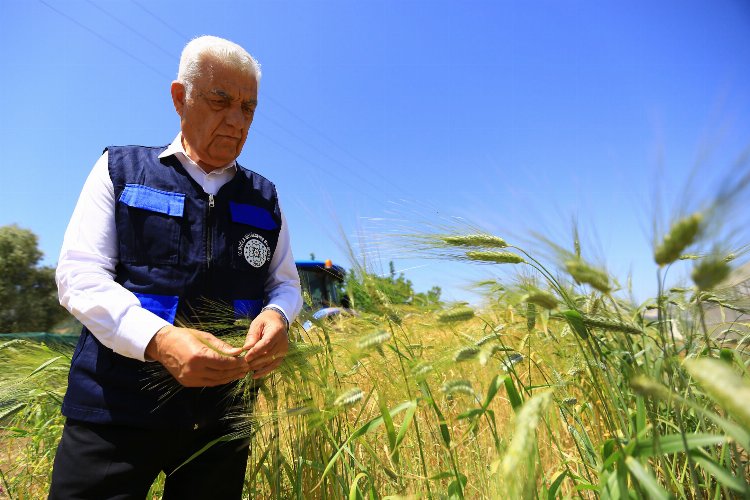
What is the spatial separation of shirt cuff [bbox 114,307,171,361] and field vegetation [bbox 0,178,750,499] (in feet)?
1.08

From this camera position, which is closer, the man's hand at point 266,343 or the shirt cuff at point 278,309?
the man's hand at point 266,343

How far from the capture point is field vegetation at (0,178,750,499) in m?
0.66

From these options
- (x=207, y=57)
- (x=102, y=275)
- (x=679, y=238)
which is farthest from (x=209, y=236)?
(x=679, y=238)

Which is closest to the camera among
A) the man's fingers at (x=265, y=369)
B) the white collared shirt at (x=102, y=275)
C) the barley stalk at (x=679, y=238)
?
the barley stalk at (x=679, y=238)

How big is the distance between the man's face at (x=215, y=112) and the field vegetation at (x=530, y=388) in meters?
0.62

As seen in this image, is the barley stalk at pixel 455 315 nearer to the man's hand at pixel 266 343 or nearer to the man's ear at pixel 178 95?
the man's hand at pixel 266 343

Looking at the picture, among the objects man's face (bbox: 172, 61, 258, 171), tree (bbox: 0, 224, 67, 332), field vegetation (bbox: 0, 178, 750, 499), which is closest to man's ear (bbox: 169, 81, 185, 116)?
man's face (bbox: 172, 61, 258, 171)

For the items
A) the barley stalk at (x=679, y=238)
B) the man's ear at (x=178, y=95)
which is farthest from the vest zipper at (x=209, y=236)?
the barley stalk at (x=679, y=238)

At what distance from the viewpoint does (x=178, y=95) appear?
1476 mm

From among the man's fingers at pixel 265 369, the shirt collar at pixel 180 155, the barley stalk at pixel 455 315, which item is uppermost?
the shirt collar at pixel 180 155

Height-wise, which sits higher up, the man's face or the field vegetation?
the man's face

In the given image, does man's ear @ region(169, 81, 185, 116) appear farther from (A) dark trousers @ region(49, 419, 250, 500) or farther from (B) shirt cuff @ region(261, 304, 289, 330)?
(A) dark trousers @ region(49, 419, 250, 500)

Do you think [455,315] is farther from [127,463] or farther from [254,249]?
[127,463]

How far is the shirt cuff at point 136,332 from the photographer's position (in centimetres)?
110
